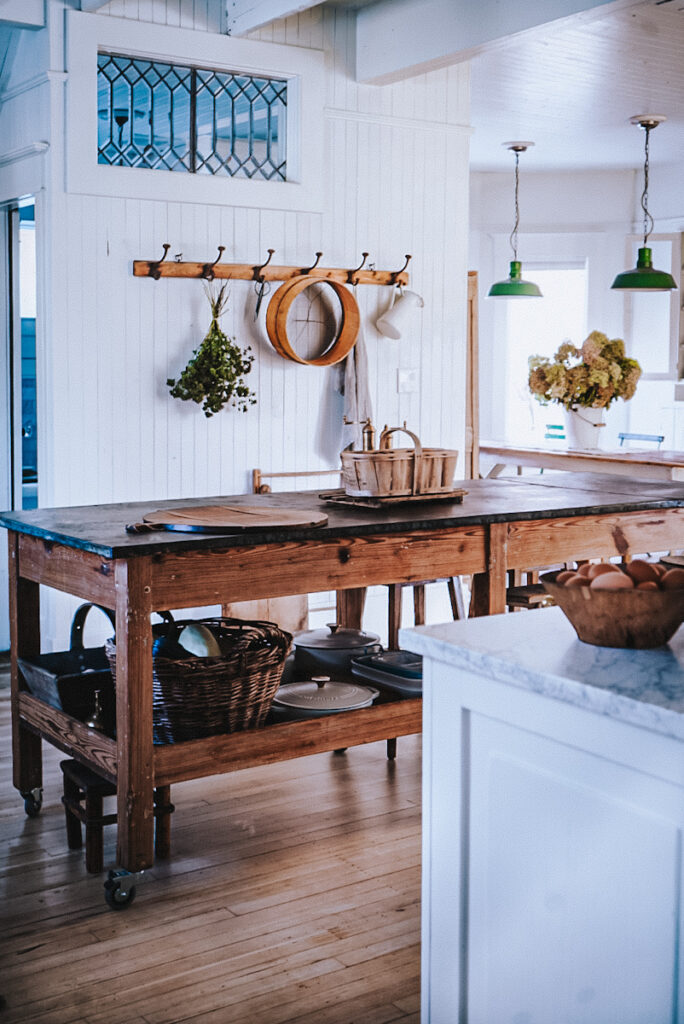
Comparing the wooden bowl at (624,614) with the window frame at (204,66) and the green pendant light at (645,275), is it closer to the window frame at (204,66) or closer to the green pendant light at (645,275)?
the window frame at (204,66)

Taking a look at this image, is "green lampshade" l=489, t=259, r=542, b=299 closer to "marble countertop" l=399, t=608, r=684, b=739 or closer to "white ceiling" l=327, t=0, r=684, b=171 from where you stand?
"white ceiling" l=327, t=0, r=684, b=171

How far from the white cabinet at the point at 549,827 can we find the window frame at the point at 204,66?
3387mm

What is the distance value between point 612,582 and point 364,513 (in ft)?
5.52

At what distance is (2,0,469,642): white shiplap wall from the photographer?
4754mm

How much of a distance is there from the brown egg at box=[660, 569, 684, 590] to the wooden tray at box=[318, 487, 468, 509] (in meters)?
1.74

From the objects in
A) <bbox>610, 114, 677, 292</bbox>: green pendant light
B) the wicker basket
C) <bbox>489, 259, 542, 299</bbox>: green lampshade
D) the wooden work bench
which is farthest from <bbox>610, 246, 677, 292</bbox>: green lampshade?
the wicker basket

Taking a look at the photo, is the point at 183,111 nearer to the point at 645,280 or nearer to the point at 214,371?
the point at 214,371

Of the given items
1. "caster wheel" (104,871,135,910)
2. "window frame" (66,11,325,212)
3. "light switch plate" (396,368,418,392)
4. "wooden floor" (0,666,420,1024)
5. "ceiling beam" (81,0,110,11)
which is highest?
"ceiling beam" (81,0,110,11)

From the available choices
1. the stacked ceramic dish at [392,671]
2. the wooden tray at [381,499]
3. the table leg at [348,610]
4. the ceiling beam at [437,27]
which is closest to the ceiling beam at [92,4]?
the ceiling beam at [437,27]

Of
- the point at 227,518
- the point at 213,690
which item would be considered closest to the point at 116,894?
the point at 213,690

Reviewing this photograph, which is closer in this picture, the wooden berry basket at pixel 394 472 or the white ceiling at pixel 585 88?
the wooden berry basket at pixel 394 472

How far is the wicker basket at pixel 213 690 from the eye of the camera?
9.82ft

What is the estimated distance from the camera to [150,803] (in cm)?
292

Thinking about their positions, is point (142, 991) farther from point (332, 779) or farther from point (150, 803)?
point (332, 779)
